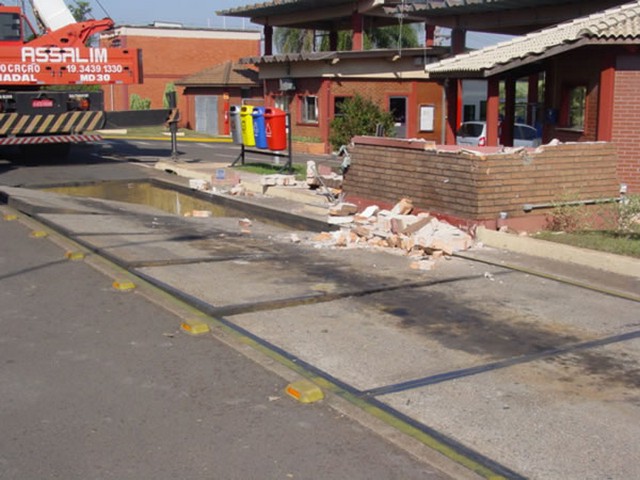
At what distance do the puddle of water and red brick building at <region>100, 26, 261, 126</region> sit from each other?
1254 inches

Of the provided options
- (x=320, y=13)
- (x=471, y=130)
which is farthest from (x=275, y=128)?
(x=320, y=13)

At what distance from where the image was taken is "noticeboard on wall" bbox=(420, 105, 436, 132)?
31575 millimetres

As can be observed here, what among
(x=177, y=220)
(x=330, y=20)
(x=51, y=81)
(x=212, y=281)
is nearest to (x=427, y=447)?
(x=212, y=281)

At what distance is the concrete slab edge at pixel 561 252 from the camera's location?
9.69 m

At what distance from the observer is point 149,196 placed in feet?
58.6

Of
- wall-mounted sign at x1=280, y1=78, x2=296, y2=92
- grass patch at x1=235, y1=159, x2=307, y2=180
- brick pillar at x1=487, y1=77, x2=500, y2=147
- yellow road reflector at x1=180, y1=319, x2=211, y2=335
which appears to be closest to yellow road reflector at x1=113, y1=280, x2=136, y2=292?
yellow road reflector at x1=180, y1=319, x2=211, y2=335

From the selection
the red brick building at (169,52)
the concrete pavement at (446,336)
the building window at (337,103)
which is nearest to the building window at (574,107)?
the concrete pavement at (446,336)

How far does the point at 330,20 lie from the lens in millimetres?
34656

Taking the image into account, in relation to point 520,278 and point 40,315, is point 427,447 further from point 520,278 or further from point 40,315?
point 520,278

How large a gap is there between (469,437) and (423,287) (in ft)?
13.3

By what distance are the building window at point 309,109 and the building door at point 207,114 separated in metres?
12.3

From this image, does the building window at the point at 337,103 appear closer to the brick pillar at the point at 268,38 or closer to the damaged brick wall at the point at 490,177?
the brick pillar at the point at 268,38

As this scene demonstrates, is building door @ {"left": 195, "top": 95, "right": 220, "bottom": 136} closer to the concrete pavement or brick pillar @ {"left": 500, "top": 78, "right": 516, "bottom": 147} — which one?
brick pillar @ {"left": 500, "top": 78, "right": 516, "bottom": 147}

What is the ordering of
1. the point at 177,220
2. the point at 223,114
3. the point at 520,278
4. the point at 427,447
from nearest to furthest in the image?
1. the point at 427,447
2. the point at 520,278
3. the point at 177,220
4. the point at 223,114
